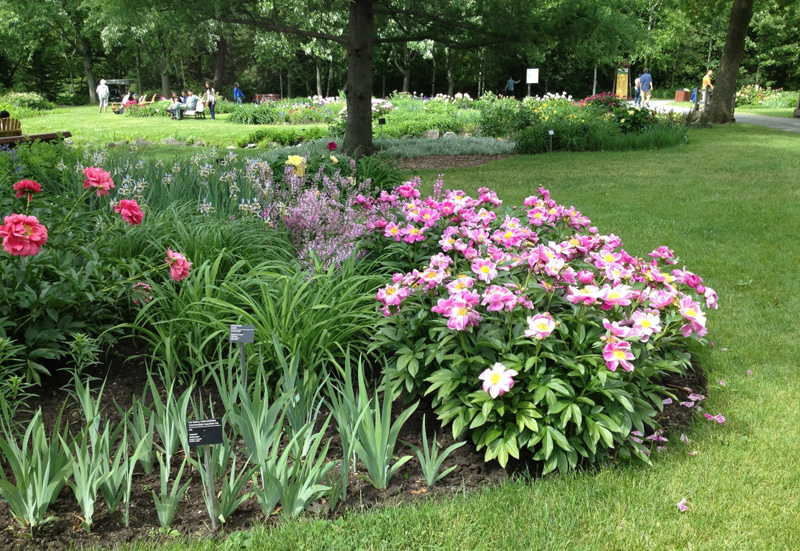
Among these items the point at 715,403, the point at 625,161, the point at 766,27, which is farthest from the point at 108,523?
the point at 766,27

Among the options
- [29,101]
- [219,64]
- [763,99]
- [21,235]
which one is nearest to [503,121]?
[21,235]

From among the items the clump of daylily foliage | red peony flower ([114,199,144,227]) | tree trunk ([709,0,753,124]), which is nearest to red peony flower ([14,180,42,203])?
red peony flower ([114,199,144,227])

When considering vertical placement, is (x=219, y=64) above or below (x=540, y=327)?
above

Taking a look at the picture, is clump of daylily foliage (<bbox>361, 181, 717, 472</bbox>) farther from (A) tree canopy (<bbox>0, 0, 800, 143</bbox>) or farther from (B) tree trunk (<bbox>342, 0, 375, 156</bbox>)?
(A) tree canopy (<bbox>0, 0, 800, 143</bbox>)

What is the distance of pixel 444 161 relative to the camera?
1091 centimetres

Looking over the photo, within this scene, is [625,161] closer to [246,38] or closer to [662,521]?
[662,521]

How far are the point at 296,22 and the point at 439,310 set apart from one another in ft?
27.0

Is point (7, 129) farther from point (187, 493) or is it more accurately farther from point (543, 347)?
point (543, 347)

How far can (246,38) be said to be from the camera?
33812 mm

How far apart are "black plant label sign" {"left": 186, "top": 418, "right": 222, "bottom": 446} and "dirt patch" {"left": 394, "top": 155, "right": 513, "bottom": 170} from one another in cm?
825

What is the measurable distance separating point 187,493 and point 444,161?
9227 mm

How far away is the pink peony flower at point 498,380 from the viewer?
220 cm

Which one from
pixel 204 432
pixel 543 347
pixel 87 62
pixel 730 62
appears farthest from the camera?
pixel 87 62

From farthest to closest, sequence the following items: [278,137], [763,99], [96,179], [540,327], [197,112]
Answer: [763,99] < [197,112] < [278,137] < [96,179] < [540,327]
